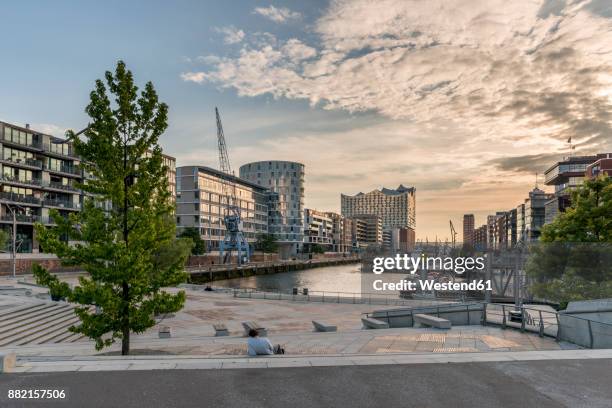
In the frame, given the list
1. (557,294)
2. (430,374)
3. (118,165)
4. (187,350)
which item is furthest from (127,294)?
(557,294)

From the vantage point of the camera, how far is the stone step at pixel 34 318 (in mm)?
23119

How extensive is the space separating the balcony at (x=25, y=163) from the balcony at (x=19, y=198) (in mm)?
5090

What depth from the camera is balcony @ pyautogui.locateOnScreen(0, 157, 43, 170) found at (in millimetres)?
73062

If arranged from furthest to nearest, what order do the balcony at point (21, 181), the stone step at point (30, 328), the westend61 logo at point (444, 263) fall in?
the balcony at point (21, 181) < the westend61 logo at point (444, 263) < the stone step at point (30, 328)

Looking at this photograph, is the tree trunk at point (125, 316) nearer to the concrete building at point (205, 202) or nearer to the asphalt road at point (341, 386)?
the asphalt road at point (341, 386)

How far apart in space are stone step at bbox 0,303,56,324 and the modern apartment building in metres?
46.5

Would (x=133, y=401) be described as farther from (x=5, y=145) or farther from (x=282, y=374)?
(x=5, y=145)

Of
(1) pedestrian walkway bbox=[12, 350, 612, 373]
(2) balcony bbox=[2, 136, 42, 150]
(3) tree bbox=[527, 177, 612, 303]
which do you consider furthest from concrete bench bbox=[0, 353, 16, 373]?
(2) balcony bbox=[2, 136, 42, 150]

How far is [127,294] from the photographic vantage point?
1599 cm

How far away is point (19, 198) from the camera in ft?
242

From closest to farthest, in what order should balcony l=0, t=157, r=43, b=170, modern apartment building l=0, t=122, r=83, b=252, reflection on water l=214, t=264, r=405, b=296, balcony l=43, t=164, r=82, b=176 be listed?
modern apartment building l=0, t=122, r=83, b=252 < balcony l=0, t=157, r=43, b=170 < balcony l=43, t=164, r=82, b=176 < reflection on water l=214, t=264, r=405, b=296

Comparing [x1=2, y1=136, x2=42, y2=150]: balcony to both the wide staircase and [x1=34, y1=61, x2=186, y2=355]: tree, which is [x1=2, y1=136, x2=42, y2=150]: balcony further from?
[x1=34, y1=61, x2=186, y2=355]: tree

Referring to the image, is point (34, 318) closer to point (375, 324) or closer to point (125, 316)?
point (125, 316)

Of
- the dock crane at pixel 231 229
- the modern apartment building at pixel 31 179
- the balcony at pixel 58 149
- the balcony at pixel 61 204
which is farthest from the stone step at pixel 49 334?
the dock crane at pixel 231 229
